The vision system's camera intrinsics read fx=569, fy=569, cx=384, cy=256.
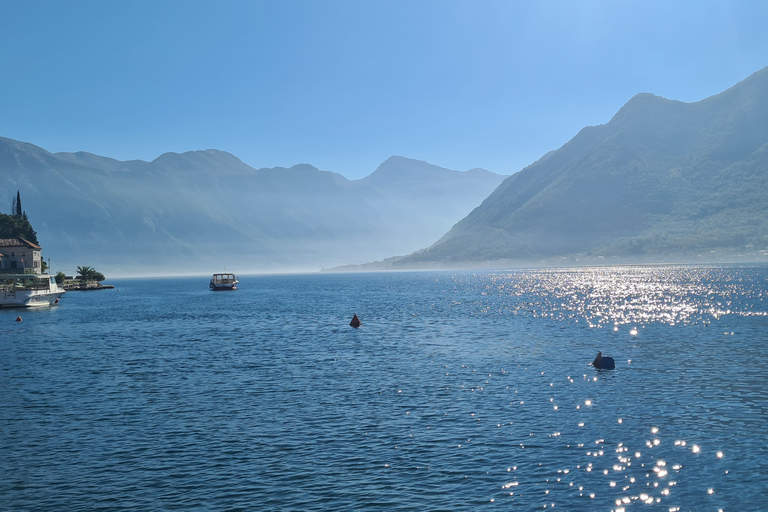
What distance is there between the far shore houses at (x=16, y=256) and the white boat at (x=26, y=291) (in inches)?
532

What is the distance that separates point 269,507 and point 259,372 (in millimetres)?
29602

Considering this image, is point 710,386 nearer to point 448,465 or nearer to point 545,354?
point 545,354

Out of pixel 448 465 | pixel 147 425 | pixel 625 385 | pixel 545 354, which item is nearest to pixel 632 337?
pixel 545 354

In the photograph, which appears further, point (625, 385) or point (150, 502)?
point (625, 385)

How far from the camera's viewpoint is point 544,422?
32875 mm

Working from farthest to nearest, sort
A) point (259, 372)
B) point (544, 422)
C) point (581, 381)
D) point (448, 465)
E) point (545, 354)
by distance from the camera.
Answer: point (545, 354) < point (259, 372) < point (581, 381) < point (544, 422) < point (448, 465)

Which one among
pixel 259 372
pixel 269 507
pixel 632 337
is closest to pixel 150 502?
pixel 269 507

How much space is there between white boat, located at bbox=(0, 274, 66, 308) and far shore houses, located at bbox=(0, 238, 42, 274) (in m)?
13.5

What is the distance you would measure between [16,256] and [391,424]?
6543 inches

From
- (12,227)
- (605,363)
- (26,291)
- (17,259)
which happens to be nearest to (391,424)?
(605,363)

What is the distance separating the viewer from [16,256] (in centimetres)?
16162

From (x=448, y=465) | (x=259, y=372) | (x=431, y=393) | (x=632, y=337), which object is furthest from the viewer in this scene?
(x=632, y=337)

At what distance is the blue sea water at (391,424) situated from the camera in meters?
23.4

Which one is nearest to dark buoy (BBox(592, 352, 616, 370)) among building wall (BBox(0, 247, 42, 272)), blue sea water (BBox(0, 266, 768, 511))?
blue sea water (BBox(0, 266, 768, 511))
